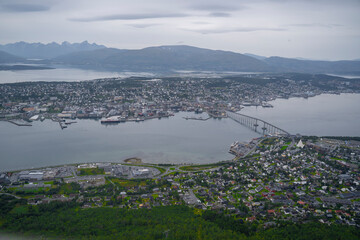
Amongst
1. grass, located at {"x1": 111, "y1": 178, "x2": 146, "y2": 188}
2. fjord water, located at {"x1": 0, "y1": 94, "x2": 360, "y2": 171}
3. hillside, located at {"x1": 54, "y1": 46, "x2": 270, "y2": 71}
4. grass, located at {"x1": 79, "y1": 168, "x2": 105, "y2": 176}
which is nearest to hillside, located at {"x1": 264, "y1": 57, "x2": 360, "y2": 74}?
hillside, located at {"x1": 54, "y1": 46, "x2": 270, "y2": 71}

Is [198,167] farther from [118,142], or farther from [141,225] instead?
[118,142]

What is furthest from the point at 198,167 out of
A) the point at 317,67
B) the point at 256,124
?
the point at 317,67

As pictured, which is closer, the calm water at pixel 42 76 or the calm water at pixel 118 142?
the calm water at pixel 118 142

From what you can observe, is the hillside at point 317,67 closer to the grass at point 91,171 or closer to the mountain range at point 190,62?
the mountain range at point 190,62

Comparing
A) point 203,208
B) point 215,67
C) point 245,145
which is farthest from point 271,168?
point 215,67

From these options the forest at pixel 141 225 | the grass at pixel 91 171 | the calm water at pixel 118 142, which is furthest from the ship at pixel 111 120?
the forest at pixel 141 225

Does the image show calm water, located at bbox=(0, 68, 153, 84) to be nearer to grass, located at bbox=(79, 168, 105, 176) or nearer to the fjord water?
the fjord water
